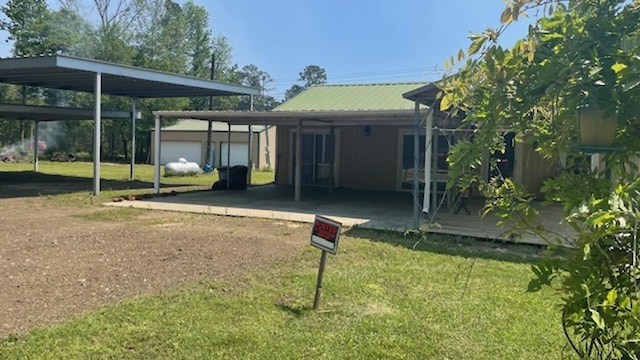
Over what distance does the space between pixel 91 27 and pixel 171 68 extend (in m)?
7.08

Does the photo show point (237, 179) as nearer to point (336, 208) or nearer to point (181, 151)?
point (336, 208)

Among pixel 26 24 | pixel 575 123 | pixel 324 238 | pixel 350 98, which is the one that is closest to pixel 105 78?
pixel 350 98

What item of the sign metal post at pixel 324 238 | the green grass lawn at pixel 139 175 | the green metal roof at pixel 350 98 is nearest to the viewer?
the sign metal post at pixel 324 238

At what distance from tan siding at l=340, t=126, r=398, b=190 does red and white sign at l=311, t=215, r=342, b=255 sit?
459 inches

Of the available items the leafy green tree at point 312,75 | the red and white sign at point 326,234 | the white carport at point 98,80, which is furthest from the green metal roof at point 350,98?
the leafy green tree at point 312,75

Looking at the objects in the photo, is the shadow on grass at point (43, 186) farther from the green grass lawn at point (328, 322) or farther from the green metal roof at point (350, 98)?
the green grass lawn at point (328, 322)

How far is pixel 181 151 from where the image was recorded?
32.5 m

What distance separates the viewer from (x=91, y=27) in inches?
1428

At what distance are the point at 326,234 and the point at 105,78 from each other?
12.3m

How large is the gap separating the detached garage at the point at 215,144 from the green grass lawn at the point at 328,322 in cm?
2528

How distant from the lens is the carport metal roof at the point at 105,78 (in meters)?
12.3

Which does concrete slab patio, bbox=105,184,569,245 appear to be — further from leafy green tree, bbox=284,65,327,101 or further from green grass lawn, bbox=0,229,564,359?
leafy green tree, bbox=284,65,327,101

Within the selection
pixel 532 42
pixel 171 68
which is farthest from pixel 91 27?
pixel 532 42

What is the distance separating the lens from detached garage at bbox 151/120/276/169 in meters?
30.9
